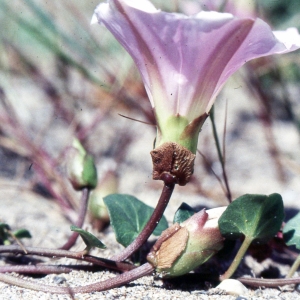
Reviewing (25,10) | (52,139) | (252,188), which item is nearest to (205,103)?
(252,188)

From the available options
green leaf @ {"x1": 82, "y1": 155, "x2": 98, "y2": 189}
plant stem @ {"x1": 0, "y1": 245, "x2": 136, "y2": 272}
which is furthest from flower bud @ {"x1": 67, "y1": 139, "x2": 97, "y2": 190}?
plant stem @ {"x1": 0, "y1": 245, "x2": 136, "y2": 272}

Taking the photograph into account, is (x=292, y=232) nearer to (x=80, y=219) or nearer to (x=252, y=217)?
(x=252, y=217)

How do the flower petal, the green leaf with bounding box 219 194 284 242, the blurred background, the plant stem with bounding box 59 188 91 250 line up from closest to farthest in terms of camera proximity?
the flower petal < the green leaf with bounding box 219 194 284 242 < the plant stem with bounding box 59 188 91 250 < the blurred background

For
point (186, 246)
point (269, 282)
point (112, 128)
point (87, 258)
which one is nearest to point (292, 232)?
point (269, 282)

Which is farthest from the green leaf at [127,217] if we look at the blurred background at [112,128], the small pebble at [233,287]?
the blurred background at [112,128]

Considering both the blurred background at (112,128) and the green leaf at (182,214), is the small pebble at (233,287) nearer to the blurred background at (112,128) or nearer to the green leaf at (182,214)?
Answer: the green leaf at (182,214)

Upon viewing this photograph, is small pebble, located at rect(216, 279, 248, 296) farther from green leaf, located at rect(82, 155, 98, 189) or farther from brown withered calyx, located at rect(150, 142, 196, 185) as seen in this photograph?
green leaf, located at rect(82, 155, 98, 189)
